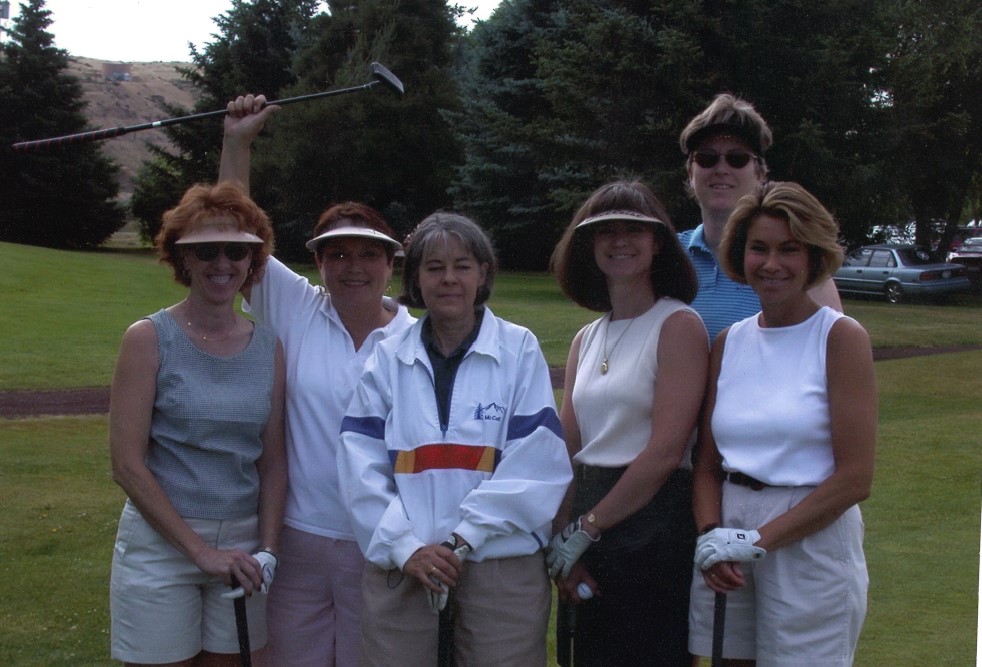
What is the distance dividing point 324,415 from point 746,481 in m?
1.28

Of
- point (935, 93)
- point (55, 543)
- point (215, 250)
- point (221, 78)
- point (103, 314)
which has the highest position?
point (221, 78)

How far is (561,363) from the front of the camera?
44.8 ft

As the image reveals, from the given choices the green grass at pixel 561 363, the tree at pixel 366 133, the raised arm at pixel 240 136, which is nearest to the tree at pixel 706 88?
the green grass at pixel 561 363

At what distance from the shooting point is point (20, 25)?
33219mm

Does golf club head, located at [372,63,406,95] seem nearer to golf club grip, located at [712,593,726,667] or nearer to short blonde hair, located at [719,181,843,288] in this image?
short blonde hair, located at [719,181,843,288]

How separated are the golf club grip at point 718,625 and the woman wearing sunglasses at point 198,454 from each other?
50.2 inches

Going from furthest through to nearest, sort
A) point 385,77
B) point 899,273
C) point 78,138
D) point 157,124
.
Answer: point 899,273 → point 385,77 → point 157,124 → point 78,138

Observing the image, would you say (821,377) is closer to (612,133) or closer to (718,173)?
(718,173)

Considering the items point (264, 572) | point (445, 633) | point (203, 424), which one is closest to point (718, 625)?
point (445, 633)

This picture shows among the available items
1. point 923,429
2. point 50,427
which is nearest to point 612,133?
point 923,429

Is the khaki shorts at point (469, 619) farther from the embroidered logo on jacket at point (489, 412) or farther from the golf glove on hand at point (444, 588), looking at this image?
the embroidered logo on jacket at point (489, 412)

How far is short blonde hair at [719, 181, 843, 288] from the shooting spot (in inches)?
110

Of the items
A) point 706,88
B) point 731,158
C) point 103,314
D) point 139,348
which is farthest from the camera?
point 706,88

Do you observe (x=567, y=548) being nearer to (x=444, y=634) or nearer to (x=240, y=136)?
(x=444, y=634)
